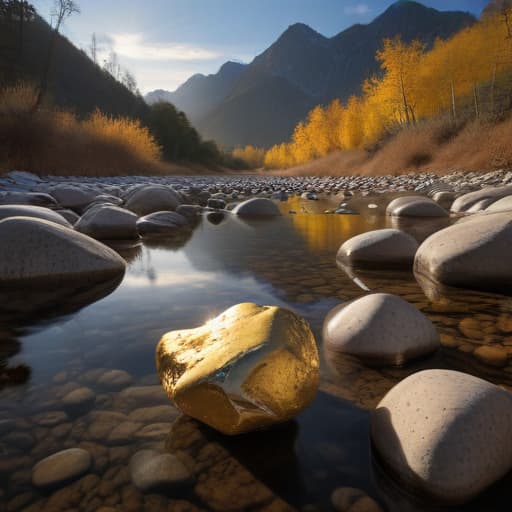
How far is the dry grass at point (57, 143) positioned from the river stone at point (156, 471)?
11.8m

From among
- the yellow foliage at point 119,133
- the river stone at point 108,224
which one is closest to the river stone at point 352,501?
the river stone at point 108,224

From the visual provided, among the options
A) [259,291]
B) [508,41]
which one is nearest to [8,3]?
[508,41]

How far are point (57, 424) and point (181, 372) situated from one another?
431 millimetres

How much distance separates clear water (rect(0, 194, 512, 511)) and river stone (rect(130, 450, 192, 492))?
0.03m

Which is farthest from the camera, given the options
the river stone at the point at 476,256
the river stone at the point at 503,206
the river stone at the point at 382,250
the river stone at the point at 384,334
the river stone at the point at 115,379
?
the river stone at the point at 503,206

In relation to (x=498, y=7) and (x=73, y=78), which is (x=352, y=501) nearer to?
(x=73, y=78)

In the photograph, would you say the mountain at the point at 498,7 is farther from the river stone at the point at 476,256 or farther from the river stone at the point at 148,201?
the river stone at the point at 476,256

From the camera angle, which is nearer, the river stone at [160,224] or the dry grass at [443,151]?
the river stone at [160,224]

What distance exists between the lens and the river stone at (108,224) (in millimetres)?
4801

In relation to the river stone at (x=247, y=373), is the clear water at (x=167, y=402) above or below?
below

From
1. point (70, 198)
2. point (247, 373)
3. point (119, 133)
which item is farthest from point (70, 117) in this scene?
point (247, 373)

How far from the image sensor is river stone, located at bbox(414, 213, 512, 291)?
2.60 m

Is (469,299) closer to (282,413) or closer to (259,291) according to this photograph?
(259,291)

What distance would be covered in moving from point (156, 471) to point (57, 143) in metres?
15.9
